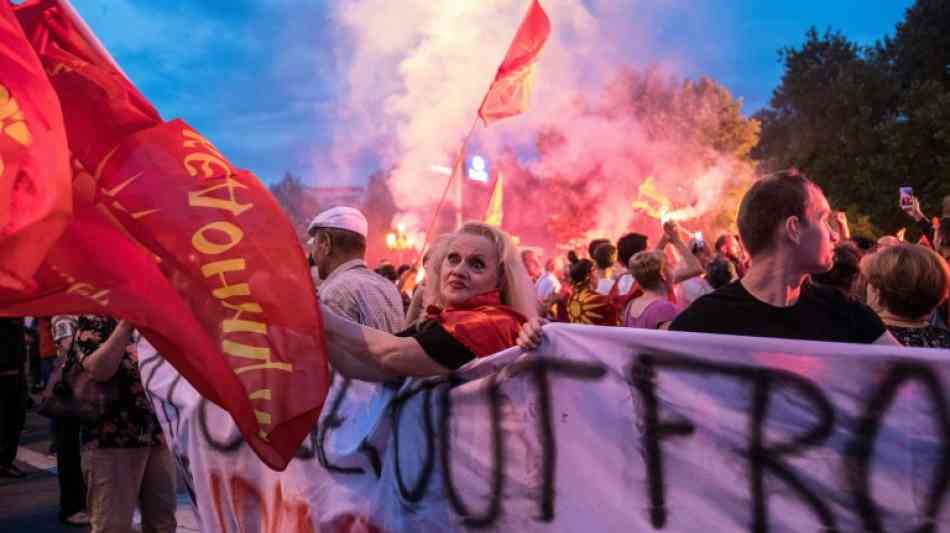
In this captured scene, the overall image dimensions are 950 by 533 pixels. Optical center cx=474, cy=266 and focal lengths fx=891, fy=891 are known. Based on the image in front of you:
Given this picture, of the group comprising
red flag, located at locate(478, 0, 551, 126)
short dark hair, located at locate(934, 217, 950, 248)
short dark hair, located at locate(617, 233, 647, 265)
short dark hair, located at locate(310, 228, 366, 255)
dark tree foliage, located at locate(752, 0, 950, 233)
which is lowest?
short dark hair, located at locate(310, 228, 366, 255)

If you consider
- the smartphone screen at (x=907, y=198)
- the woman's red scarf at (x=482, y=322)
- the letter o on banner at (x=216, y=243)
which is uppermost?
the smartphone screen at (x=907, y=198)

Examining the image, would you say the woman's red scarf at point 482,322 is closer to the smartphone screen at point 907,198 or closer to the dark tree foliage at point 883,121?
the smartphone screen at point 907,198

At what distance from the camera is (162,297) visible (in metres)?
2.42

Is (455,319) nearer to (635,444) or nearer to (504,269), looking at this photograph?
(504,269)

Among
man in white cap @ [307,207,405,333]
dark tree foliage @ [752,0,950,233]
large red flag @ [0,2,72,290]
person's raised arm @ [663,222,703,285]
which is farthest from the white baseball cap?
dark tree foliage @ [752,0,950,233]

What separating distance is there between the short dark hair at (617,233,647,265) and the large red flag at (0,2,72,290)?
A: 5.70 metres

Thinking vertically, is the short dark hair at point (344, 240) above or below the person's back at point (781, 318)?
above

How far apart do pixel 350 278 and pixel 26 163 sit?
2607 millimetres

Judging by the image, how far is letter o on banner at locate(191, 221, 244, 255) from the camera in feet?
8.07

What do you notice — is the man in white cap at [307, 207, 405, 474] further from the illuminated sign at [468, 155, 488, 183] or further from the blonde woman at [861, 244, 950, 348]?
the illuminated sign at [468, 155, 488, 183]

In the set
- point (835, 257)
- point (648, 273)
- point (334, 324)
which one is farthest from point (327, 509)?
point (648, 273)

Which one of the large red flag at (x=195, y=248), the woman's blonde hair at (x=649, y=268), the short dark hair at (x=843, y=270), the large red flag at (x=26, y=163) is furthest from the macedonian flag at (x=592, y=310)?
the large red flag at (x=26, y=163)

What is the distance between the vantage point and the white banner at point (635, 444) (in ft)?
7.23

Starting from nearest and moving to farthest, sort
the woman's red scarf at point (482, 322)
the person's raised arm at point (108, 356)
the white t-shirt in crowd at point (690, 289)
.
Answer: the woman's red scarf at point (482, 322) < the person's raised arm at point (108, 356) < the white t-shirt in crowd at point (690, 289)
